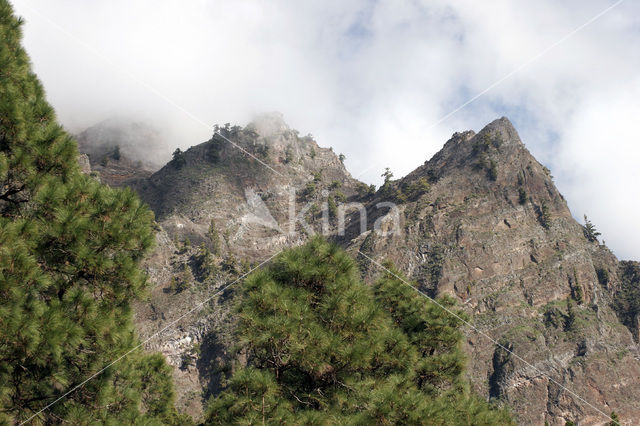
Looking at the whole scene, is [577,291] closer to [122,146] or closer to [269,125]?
[269,125]

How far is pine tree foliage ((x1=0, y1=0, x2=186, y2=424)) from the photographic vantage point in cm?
529

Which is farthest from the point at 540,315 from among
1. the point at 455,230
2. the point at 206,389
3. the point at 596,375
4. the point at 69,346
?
the point at 69,346

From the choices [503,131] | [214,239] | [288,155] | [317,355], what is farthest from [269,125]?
[317,355]

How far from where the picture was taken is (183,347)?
7319 cm

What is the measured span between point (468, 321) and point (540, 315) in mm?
65519

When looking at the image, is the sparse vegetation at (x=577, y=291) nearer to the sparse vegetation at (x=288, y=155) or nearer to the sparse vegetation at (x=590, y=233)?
the sparse vegetation at (x=590, y=233)

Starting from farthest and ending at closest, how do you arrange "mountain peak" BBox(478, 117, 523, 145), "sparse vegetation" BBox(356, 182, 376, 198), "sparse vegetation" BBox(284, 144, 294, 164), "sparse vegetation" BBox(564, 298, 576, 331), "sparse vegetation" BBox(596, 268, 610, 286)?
"sparse vegetation" BBox(284, 144, 294, 164) → "sparse vegetation" BBox(356, 182, 376, 198) → "mountain peak" BBox(478, 117, 523, 145) → "sparse vegetation" BBox(596, 268, 610, 286) → "sparse vegetation" BBox(564, 298, 576, 331)

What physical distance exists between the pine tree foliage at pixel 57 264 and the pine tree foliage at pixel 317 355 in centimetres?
182

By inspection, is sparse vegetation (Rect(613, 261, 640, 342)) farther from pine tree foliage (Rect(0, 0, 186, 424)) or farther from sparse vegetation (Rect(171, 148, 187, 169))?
sparse vegetation (Rect(171, 148, 187, 169))

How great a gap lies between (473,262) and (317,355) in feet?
244

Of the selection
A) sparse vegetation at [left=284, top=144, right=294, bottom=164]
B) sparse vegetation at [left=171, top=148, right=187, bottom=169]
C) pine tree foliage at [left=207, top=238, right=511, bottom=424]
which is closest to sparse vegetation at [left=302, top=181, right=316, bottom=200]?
sparse vegetation at [left=284, top=144, right=294, bottom=164]

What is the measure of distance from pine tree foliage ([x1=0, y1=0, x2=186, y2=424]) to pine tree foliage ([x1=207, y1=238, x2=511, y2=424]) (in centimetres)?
182

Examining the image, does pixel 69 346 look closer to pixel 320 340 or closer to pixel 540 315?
pixel 320 340

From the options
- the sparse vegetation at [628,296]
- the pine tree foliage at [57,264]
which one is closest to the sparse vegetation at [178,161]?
the sparse vegetation at [628,296]
